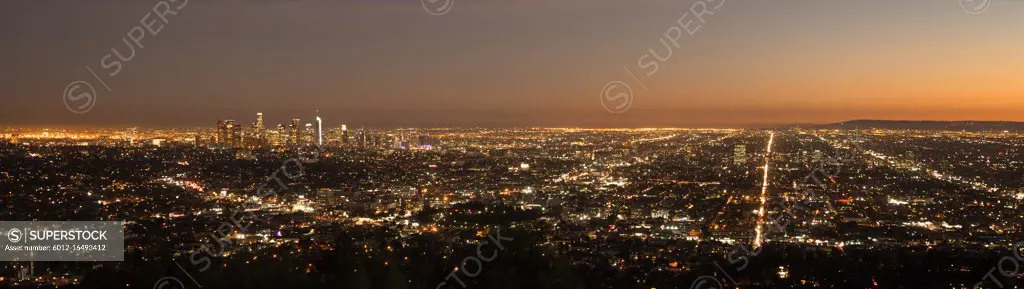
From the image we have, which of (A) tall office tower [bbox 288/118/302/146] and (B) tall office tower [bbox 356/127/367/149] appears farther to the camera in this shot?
(B) tall office tower [bbox 356/127/367/149]

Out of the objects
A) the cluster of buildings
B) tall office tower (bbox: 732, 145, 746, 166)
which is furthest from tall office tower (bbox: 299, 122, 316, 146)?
tall office tower (bbox: 732, 145, 746, 166)

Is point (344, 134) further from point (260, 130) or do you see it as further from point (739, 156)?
point (739, 156)

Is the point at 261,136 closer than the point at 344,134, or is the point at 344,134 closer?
the point at 261,136

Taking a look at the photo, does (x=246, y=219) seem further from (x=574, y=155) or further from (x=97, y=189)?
(x=574, y=155)

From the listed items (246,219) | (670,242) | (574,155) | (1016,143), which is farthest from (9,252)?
(1016,143)

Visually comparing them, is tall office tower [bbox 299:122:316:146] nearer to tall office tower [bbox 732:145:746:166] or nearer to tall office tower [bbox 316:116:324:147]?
tall office tower [bbox 316:116:324:147]

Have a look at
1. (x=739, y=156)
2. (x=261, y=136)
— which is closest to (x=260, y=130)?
(x=261, y=136)
